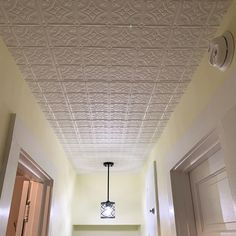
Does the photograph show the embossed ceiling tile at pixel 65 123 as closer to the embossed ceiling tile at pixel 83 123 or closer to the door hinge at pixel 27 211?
the embossed ceiling tile at pixel 83 123

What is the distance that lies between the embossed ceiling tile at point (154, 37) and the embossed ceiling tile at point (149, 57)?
29 mm

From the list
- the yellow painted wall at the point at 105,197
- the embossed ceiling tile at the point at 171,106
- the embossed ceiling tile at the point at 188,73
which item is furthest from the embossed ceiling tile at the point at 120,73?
the yellow painted wall at the point at 105,197

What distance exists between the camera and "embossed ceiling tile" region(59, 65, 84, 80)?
105cm

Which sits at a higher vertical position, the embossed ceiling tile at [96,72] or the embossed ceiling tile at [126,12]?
the embossed ceiling tile at [96,72]

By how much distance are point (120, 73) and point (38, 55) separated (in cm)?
35

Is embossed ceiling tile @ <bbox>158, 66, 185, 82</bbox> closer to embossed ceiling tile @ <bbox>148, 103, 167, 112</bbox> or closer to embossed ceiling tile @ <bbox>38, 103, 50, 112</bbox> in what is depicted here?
embossed ceiling tile @ <bbox>148, 103, 167, 112</bbox>

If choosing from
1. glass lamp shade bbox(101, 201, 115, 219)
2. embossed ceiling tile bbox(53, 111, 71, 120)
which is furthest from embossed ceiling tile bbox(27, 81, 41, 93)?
glass lamp shade bbox(101, 201, 115, 219)

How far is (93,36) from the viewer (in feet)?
2.91

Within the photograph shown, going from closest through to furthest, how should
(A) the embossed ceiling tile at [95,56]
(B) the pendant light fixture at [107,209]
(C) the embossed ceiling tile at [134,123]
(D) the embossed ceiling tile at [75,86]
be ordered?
(A) the embossed ceiling tile at [95,56]
(D) the embossed ceiling tile at [75,86]
(C) the embossed ceiling tile at [134,123]
(B) the pendant light fixture at [107,209]

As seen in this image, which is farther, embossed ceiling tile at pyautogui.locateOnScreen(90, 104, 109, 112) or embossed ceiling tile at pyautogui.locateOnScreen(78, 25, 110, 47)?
embossed ceiling tile at pyautogui.locateOnScreen(90, 104, 109, 112)

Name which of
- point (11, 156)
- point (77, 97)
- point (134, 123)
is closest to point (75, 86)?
point (77, 97)

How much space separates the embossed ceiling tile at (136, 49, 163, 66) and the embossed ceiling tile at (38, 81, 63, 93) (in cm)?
41

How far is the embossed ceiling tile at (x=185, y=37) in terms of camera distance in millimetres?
859

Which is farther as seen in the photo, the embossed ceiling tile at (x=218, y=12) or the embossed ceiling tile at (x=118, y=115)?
the embossed ceiling tile at (x=118, y=115)
